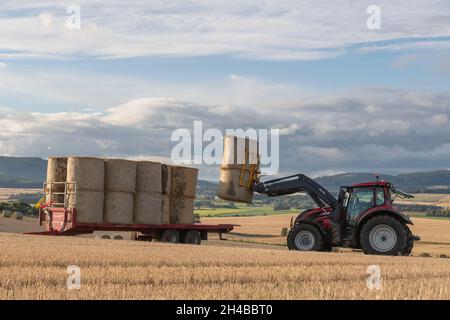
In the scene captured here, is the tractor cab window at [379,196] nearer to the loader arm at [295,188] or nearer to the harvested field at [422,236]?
the loader arm at [295,188]

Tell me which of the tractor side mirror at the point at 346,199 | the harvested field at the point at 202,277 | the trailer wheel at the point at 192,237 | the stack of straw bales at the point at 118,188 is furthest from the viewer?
the trailer wheel at the point at 192,237

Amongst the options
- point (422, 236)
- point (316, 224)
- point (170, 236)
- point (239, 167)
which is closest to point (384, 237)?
point (316, 224)

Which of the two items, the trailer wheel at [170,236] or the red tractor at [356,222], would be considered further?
the trailer wheel at [170,236]

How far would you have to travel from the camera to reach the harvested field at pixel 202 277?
9320 millimetres

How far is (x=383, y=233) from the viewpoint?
68.9ft

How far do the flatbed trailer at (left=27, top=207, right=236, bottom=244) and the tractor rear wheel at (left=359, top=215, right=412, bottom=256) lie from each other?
27.8 feet

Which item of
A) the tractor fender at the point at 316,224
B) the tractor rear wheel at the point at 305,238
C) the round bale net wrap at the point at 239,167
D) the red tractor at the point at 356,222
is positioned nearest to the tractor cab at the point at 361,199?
the red tractor at the point at 356,222

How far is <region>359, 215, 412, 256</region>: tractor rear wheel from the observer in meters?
20.8

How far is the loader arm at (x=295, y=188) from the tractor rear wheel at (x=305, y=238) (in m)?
1.31

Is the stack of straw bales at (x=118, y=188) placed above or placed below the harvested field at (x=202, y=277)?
above
